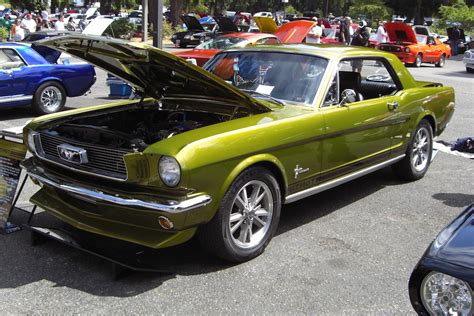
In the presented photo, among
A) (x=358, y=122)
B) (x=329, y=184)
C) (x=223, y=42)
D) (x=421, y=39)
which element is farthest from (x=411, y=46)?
(x=329, y=184)

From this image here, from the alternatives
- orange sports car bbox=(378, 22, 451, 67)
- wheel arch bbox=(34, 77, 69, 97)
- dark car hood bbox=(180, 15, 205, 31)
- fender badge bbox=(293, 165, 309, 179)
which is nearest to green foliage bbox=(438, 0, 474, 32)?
orange sports car bbox=(378, 22, 451, 67)

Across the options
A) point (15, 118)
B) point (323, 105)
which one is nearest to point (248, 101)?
point (323, 105)

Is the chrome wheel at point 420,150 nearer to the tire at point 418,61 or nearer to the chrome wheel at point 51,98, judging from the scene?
the chrome wheel at point 51,98

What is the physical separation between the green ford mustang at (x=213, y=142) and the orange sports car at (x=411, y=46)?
16.9 meters

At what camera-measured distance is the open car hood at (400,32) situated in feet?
71.8

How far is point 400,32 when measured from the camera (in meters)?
22.3

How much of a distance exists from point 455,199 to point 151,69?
11.4 ft

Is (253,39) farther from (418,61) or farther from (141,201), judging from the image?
(141,201)

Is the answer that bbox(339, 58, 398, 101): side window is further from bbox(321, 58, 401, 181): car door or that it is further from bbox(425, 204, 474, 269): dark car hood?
bbox(425, 204, 474, 269): dark car hood

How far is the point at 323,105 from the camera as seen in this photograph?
15.3ft

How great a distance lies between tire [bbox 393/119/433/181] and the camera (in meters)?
6.04

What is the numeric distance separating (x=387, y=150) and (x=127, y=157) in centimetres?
303

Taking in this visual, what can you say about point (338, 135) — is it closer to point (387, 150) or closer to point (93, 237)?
point (387, 150)

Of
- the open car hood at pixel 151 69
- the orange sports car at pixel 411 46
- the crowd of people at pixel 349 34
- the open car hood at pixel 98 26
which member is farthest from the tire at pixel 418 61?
the open car hood at pixel 98 26
